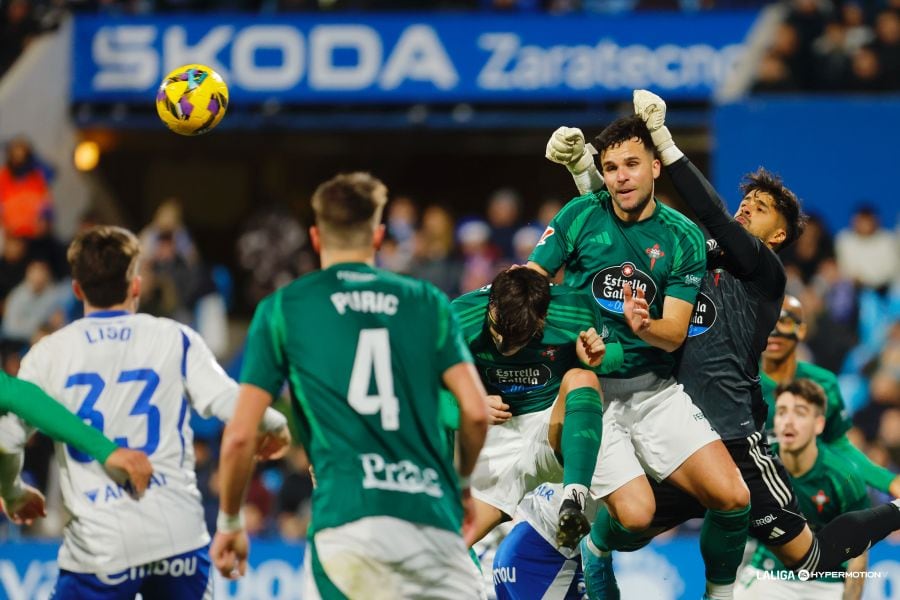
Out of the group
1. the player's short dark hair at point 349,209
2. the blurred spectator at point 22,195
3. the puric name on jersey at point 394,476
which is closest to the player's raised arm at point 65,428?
the puric name on jersey at point 394,476

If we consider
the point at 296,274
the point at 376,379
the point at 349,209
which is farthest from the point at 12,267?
the point at 376,379

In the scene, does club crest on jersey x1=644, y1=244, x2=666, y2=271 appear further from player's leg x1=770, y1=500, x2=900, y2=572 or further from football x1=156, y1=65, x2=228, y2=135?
football x1=156, y1=65, x2=228, y2=135

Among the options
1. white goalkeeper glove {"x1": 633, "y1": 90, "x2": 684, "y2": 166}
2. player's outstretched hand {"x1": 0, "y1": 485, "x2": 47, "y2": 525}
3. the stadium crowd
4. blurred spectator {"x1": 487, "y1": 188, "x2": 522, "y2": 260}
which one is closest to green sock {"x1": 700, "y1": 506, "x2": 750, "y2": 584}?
white goalkeeper glove {"x1": 633, "y1": 90, "x2": 684, "y2": 166}

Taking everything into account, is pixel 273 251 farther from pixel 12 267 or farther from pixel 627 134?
pixel 627 134

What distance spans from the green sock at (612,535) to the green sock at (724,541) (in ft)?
1.05

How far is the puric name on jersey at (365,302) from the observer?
4938 mm

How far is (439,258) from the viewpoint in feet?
46.6

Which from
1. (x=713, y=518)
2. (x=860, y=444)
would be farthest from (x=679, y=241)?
(x=860, y=444)

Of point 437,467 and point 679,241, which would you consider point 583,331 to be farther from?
point 437,467

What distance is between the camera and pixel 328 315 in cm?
494

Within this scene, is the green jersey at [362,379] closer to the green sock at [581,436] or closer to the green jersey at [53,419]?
the green jersey at [53,419]

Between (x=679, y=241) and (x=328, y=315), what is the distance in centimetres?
240

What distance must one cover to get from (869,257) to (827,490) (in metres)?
6.43

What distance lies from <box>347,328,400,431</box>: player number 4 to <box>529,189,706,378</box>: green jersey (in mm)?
2067
